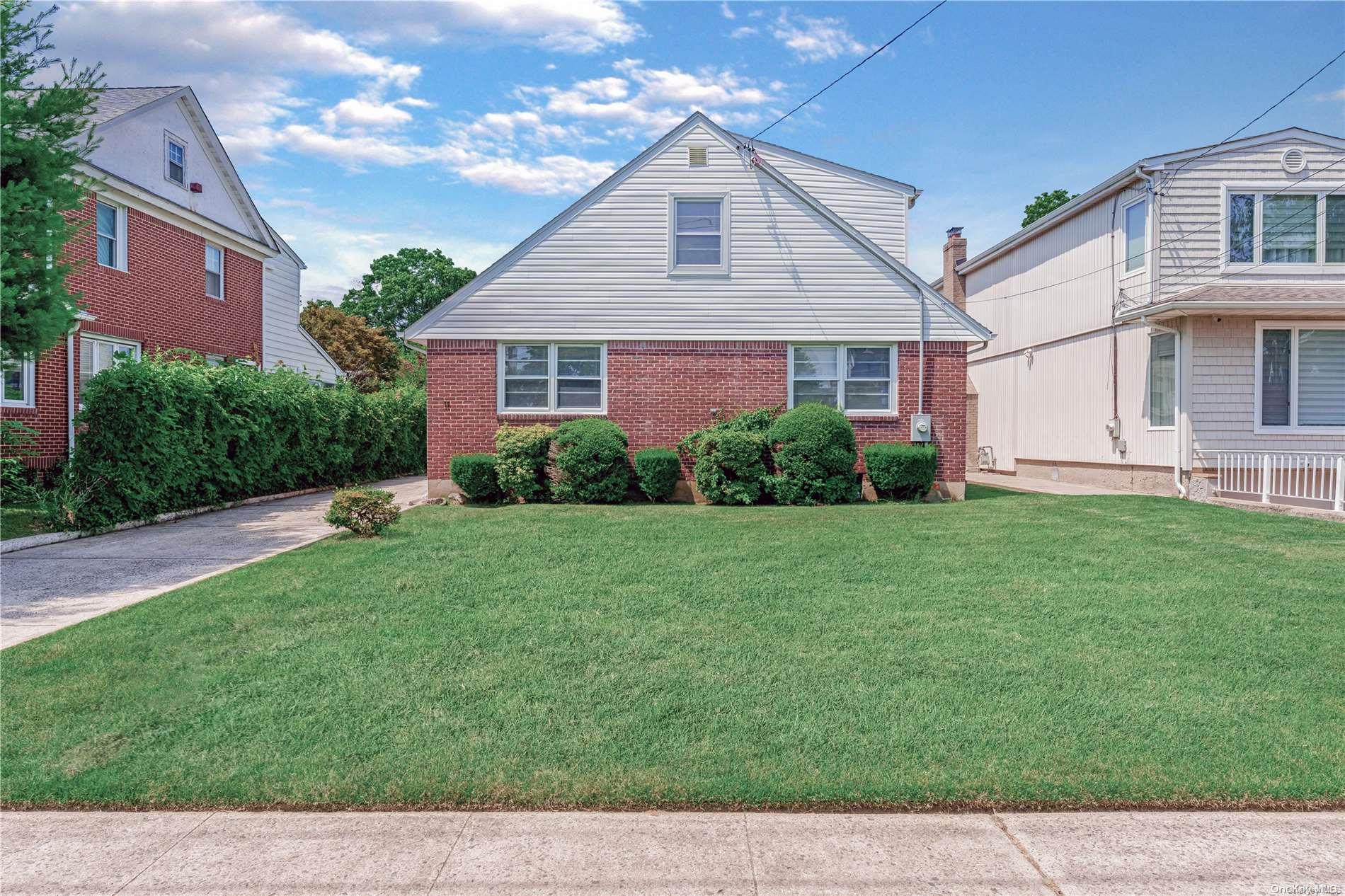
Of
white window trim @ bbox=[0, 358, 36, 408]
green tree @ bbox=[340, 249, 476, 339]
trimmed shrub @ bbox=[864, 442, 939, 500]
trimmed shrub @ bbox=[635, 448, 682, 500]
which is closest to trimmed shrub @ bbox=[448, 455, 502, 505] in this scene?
trimmed shrub @ bbox=[635, 448, 682, 500]

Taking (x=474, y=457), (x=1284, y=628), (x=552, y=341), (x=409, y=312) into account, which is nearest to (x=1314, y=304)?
(x=1284, y=628)

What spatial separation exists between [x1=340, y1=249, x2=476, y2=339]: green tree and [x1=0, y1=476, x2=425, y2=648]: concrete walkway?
45418 mm

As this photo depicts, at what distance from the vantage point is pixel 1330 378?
1530cm

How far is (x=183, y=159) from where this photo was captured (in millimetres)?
19844

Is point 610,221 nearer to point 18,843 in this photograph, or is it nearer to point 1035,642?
point 1035,642

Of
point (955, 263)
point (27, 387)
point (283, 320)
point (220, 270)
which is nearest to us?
point (27, 387)

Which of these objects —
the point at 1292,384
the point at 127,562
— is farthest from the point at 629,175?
the point at 1292,384

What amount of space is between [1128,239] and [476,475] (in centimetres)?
1371

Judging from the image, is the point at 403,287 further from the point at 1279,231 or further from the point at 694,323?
the point at 1279,231

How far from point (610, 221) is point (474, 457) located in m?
4.90

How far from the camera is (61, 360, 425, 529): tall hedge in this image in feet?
39.3

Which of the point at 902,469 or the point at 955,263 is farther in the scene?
the point at 955,263

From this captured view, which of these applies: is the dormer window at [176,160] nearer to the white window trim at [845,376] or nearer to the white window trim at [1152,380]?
the white window trim at [845,376]

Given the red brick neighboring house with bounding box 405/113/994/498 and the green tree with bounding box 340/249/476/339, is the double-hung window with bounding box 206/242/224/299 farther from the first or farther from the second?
the green tree with bounding box 340/249/476/339
